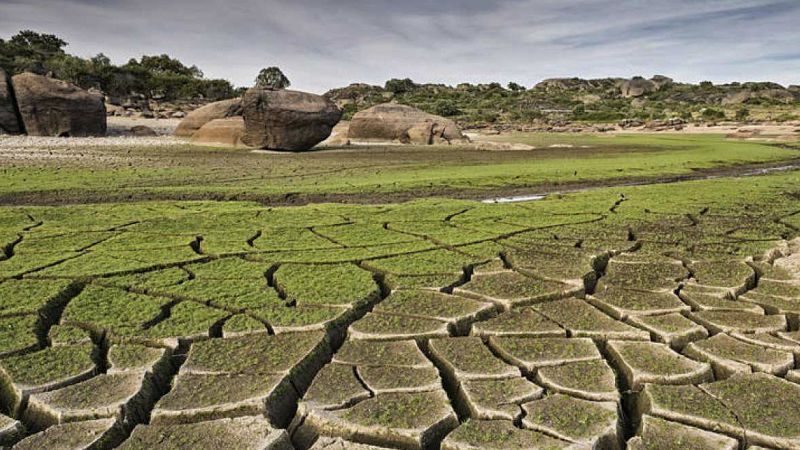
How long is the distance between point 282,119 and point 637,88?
68106 millimetres

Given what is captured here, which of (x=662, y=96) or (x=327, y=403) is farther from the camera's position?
(x=662, y=96)

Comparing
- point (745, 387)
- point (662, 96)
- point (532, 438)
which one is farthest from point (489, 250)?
point (662, 96)

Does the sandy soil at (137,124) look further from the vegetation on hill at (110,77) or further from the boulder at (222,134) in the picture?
the vegetation on hill at (110,77)

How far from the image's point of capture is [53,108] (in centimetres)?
2098

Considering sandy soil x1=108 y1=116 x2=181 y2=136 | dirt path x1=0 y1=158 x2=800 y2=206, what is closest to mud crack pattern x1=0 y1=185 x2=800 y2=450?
dirt path x1=0 y1=158 x2=800 y2=206

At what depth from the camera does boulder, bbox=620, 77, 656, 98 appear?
75.4m

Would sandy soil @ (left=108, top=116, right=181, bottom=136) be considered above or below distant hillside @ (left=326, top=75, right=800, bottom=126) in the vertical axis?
below

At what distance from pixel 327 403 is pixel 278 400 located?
0.23m

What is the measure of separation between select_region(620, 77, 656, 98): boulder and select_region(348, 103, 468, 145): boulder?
58669 mm

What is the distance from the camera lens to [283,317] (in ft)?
12.0

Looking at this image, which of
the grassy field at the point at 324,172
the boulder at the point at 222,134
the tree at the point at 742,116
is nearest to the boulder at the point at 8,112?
the grassy field at the point at 324,172

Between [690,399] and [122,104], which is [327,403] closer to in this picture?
[690,399]

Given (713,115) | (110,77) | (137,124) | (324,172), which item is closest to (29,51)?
(110,77)

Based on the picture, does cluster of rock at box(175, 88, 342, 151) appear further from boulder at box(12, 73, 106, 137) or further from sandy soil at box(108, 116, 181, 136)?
sandy soil at box(108, 116, 181, 136)
